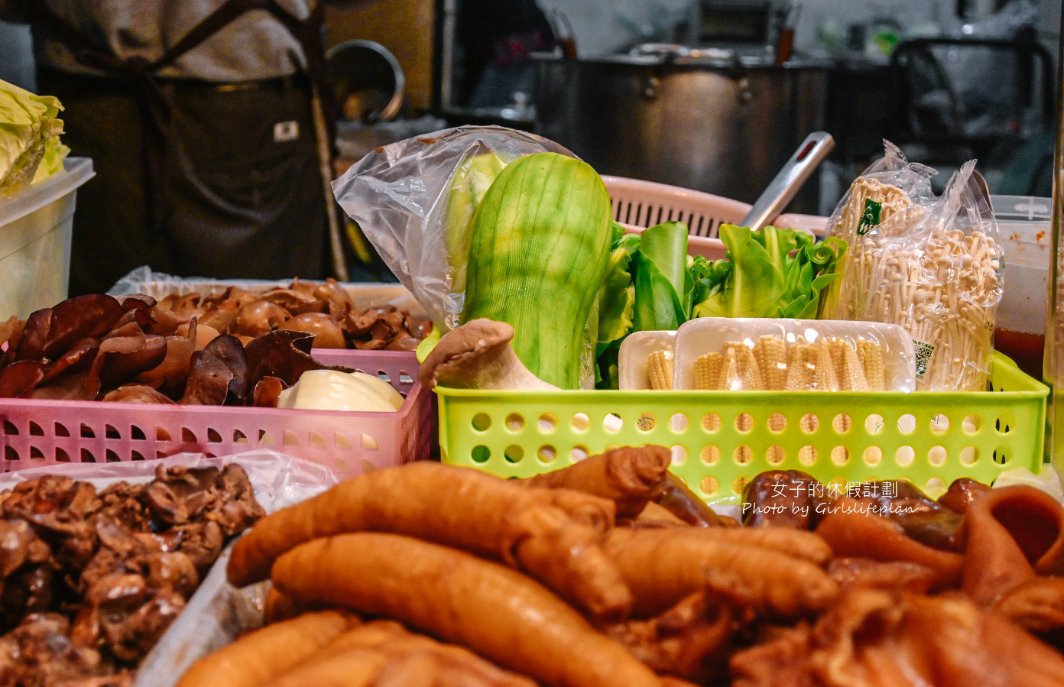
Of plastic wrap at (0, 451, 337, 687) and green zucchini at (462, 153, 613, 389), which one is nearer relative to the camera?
plastic wrap at (0, 451, 337, 687)

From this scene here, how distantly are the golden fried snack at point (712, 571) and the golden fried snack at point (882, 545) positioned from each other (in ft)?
0.71

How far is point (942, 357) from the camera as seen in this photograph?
61.7 inches

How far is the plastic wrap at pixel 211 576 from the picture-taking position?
92 centimetres

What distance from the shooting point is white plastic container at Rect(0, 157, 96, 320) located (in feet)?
6.40

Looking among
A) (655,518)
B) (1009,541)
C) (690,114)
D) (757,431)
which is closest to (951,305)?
(757,431)

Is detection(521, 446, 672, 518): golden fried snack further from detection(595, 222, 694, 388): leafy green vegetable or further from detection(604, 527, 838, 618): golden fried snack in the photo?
detection(595, 222, 694, 388): leafy green vegetable

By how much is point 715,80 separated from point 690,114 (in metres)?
0.17

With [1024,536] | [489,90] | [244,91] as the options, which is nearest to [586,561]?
[1024,536]

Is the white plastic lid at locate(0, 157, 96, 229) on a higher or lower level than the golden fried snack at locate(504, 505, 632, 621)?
higher

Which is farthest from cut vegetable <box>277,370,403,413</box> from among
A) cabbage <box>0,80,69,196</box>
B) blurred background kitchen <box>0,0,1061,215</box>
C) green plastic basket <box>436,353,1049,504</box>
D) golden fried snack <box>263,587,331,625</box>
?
blurred background kitchen <box>0,0,1061,215</box>

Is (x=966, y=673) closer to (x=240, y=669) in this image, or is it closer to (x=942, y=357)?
(x=240, y=669)

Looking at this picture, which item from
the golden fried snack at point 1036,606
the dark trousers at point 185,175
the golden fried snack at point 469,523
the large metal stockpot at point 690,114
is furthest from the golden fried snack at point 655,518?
the large metal stockpot at point 690,114

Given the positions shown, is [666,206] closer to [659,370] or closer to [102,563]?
[659,370]

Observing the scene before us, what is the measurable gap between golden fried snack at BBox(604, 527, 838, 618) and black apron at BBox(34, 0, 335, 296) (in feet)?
9.28
